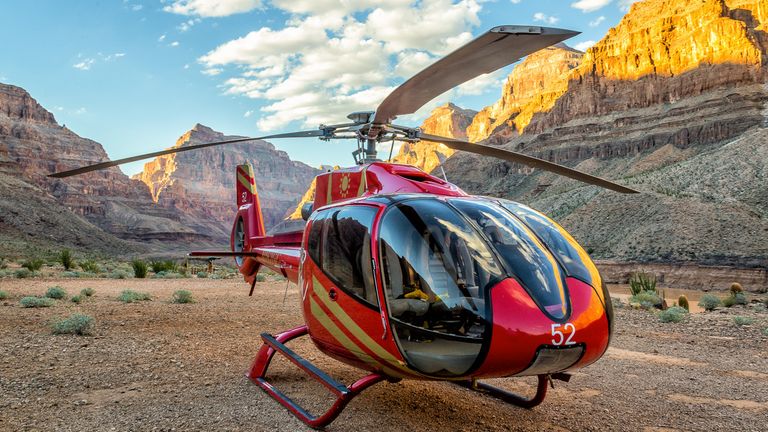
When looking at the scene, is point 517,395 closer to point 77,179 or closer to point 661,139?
point 661,139

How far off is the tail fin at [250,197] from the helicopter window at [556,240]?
22.5ft

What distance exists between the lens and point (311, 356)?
304 inches

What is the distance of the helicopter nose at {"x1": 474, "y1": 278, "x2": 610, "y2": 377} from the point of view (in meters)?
3.51

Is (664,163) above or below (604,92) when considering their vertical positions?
below

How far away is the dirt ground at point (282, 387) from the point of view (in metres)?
4.85

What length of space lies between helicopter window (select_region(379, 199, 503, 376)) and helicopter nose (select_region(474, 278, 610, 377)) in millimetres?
110

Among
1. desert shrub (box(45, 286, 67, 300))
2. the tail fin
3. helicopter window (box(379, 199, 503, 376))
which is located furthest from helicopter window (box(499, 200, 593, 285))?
desert shrub (box(45, 286, 67, 300))

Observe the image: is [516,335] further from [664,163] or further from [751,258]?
[664,163]

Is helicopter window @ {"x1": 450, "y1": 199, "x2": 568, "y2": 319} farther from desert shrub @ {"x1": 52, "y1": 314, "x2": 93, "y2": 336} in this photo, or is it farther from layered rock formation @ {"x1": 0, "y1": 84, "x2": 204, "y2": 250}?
layered rock formation @ {"x1": 0, "y1": 84, "x2": 204, "y2": 250}

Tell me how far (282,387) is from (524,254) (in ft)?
11.3

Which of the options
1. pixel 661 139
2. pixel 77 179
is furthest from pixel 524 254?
pixel 77 179

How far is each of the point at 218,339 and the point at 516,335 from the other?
21.9 feet

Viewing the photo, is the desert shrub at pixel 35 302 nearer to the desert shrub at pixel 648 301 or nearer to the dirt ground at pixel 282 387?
the dirt ground at pixel 282 387

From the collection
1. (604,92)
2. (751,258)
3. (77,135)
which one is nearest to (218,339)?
(751,258)
